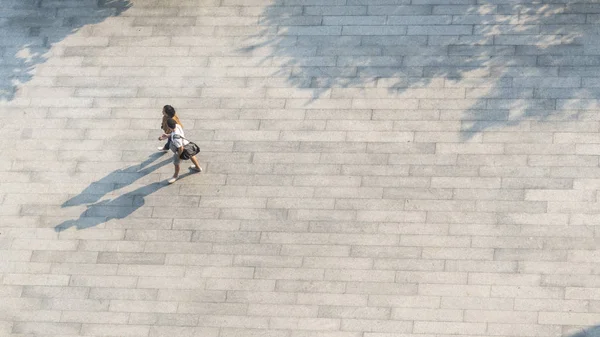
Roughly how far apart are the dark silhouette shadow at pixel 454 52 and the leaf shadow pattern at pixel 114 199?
132 inches

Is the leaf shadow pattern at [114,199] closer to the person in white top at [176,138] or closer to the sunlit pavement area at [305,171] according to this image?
the sunlit pavement area at [305,171]

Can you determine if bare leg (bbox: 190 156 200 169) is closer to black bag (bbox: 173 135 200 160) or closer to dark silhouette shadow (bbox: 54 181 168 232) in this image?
black bag (bbox: 173 135 200 160)

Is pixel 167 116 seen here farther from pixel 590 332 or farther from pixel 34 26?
pixel 590 332

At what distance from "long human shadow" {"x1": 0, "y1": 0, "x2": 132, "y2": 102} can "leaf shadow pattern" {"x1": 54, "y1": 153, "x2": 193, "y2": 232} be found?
3194 millimetres

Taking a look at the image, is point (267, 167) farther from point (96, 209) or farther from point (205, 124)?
point (96, 209)

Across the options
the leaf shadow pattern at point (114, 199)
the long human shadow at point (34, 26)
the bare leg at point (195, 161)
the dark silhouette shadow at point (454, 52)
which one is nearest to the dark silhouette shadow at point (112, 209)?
the leaf shadow pattern at point (114, 199)

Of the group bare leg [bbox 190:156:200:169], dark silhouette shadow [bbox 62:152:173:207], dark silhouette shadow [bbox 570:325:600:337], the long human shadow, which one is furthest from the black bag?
dark silhouette shadow [bbox 570:325:600:337]

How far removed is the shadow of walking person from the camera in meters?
19.4

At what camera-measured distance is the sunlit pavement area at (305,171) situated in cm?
1794

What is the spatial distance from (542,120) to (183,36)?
7642 millimetres

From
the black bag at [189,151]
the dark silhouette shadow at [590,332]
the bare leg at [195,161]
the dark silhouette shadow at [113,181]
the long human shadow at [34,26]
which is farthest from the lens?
the long human shadow at [34,26]

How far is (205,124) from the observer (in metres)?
20.2

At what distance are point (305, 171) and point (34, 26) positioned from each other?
7168 millimetres

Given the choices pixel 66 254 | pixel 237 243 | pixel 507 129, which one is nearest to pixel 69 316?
pixel 66 254
